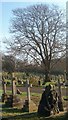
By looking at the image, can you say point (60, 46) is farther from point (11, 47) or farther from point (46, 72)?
point (11, 47)

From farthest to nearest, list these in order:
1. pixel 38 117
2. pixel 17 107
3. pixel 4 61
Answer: pixel 4 61, pixel 17 107, pixel 38 117

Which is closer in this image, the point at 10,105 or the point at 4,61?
the point at 10,105

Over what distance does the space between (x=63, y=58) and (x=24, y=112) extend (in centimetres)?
2062

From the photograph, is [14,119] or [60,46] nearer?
[14,119]

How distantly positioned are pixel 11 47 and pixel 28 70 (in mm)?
4494

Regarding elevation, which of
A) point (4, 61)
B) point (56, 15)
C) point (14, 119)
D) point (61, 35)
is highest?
point (56, 15)

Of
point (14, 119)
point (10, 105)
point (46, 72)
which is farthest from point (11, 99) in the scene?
point (46, 72)

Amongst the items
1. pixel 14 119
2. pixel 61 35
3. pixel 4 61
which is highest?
pixel 61 35

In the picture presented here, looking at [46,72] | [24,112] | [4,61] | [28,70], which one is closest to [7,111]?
[24,112]

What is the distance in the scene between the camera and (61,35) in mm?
31250

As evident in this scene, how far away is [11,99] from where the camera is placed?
13.4 meters

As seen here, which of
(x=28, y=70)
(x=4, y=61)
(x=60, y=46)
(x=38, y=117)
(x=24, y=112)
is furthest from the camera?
(x=4, y=61)

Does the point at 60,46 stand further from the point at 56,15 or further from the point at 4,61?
the point at 4,61

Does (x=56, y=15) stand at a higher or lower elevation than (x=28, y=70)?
higher
